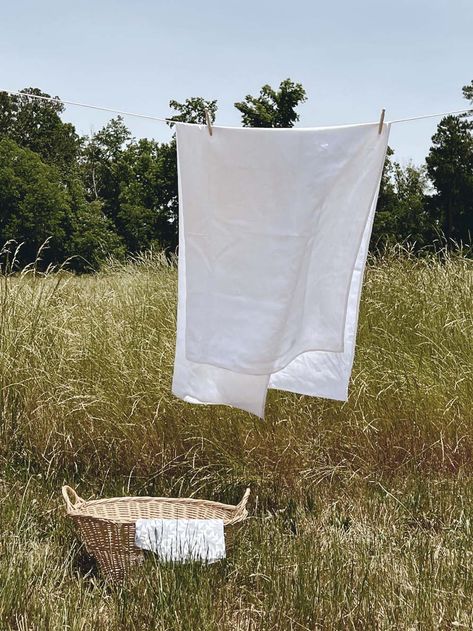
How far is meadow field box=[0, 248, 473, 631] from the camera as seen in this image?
1875 millimetres

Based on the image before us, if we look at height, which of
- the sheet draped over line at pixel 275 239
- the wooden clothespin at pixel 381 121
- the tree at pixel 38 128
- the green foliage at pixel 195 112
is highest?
the tree at pixel 38 128

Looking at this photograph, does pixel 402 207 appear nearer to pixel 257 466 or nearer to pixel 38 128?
pixel 38 128

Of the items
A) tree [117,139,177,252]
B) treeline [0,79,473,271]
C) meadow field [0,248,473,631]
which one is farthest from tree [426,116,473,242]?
meadow field [0,248,473,631]

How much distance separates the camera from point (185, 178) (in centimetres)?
213

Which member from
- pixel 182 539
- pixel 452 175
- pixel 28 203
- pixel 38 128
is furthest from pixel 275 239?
pixel 38 128

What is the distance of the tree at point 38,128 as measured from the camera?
23.5 m

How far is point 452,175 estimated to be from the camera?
754 inches

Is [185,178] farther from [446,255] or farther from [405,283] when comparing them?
[446,255]

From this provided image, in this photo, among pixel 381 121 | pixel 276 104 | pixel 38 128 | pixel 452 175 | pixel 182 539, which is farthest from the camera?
pixel 38 128

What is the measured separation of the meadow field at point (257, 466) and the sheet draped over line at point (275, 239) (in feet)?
1.84

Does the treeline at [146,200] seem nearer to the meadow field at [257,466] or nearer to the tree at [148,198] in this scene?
the tree at [148,198]

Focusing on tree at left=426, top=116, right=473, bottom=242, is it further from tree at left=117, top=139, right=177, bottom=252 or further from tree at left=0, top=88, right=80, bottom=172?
tree at left=0, top=88, right=80, bottom=172

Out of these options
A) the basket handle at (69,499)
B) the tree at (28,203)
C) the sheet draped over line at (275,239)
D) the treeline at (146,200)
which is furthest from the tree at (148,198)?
the sheet draped over line at (275,239)

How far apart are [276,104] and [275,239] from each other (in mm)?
15779
